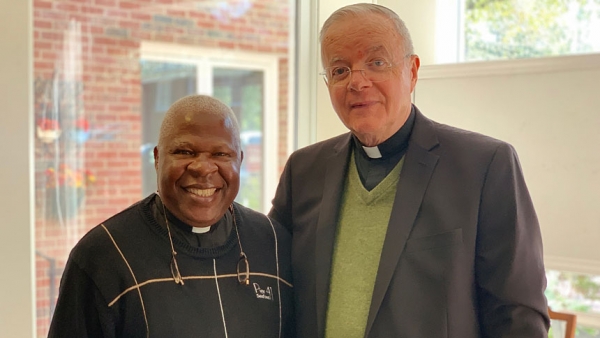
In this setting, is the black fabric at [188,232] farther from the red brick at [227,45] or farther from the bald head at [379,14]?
the red brick at [227,45]

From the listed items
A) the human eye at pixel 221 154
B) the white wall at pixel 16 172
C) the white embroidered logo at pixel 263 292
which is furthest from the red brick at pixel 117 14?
the white embroidered logo at pixel 263 292

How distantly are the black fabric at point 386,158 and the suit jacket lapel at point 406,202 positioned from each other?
3 centimetres

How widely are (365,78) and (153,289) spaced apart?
771mm

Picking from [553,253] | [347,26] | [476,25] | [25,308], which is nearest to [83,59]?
[25,308]

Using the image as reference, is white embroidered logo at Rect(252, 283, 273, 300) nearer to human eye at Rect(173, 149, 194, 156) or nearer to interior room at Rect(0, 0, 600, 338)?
human eye at Rect(173, 149, 194, 156)

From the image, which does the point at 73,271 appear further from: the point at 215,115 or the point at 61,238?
the point at 61,238

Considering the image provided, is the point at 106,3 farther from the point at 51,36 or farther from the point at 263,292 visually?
the point at 263,292

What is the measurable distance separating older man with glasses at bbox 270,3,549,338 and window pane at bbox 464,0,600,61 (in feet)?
4.00

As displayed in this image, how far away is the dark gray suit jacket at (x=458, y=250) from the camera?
149 centimetres

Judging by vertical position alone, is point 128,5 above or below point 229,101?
above

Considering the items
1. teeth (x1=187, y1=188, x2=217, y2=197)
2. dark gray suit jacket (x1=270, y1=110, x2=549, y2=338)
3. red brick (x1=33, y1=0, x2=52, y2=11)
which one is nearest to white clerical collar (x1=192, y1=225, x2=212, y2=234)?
teeth (x1=187, y1=188, x2=217, y2=197)

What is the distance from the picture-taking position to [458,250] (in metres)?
1.54

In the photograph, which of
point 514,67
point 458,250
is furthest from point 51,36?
point 458,250

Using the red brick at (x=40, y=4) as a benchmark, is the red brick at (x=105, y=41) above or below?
below
